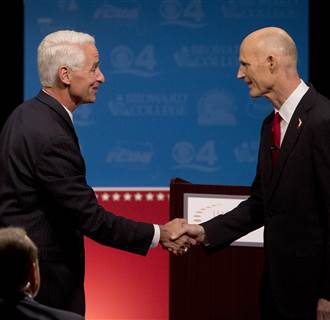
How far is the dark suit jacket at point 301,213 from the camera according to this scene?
2.81 metres

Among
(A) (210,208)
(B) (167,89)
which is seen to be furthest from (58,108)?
(B) (167,89)

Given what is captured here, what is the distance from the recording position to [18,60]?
5.32 metres

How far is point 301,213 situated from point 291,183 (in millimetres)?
96

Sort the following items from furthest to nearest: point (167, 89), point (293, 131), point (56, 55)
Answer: point (167, 89)
point (56, 55)
point (293, 131)

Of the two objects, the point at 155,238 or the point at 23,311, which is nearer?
the point at 23,311

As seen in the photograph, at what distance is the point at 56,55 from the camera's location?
3158 mm

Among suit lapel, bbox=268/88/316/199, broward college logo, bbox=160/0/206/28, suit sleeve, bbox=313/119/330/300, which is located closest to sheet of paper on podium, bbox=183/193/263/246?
suit lapel, bbox=268/88/316/199

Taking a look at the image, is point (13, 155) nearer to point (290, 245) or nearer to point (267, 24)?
point (290, 245)

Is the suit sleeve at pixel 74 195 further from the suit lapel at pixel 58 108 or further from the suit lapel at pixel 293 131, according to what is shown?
the suit lapel at pixel 293 131

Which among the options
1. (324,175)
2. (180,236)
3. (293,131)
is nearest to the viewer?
(324,175)

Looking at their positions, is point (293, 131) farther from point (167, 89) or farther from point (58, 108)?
point (167, 89)

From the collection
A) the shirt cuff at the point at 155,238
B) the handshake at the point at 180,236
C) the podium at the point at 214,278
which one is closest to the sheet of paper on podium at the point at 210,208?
the podium at the point at 214,278

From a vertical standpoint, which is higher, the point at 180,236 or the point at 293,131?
the point at 293,131

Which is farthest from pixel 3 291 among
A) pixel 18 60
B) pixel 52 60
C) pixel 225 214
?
pixel 18 60
